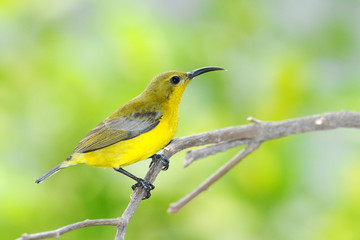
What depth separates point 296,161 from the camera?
2.16 metres

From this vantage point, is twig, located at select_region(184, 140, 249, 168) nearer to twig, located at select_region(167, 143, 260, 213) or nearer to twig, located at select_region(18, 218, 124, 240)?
twig, located at select_region(167, 143, 260, 213)

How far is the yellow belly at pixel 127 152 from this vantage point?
6.15 ft

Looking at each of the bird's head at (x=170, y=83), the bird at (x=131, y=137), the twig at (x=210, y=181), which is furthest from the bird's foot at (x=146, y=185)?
the bird's head at (x=170, y=83)

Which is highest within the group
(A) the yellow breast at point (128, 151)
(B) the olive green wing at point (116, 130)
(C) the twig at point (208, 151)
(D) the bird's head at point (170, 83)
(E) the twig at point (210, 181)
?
(D) the bird's head at point (170, 83)

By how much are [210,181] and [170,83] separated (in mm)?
473

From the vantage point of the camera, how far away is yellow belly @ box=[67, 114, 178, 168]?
188 centimetres

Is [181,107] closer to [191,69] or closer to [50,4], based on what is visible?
[191,69]

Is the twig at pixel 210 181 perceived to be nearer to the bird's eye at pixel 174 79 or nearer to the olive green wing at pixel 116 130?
the olive green wing at pixel 116 130

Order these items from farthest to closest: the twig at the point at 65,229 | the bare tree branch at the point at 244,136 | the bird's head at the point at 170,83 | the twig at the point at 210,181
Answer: the bird's head at the point at 170,83 → the bare tree branch at the point at 244,136 → the twig at the point at 210,181 → the twig at the point at 65,229

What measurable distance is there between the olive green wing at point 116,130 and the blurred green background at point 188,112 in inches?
4.3

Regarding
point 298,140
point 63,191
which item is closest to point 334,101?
point 298,140

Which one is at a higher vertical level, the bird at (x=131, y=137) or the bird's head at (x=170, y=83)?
the bird's head at (x=170, y=83)

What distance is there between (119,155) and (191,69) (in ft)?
2.16

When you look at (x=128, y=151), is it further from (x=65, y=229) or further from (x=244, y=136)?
(x=65, y=229)
